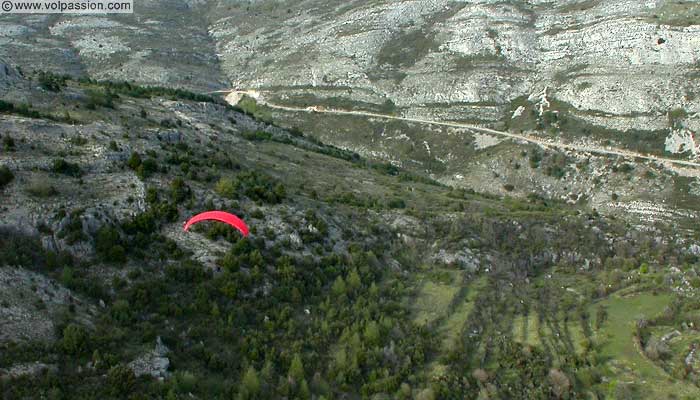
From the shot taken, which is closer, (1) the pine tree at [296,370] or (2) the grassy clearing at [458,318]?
(1) the pine tree at [296,370]

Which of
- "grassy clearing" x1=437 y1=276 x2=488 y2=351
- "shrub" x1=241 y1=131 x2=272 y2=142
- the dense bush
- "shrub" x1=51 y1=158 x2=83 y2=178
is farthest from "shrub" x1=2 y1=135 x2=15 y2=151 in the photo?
"shrub" x1=241 y1=131 x2=272 y2=142

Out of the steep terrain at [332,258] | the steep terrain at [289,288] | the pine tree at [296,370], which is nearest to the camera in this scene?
the steep terrain at [289,288]

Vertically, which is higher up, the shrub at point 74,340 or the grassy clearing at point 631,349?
the shrub at point 74,340

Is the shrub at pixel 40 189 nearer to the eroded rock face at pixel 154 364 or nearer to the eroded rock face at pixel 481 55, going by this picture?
the eroded rock face at pixel 154 364

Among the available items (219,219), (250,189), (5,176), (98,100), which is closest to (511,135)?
(250,189)

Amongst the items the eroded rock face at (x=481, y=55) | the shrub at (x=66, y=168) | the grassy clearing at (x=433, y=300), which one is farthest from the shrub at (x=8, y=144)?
the eroded rock face at (x=481, y=55)

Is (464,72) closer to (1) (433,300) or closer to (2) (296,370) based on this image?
(1) (433,300)
